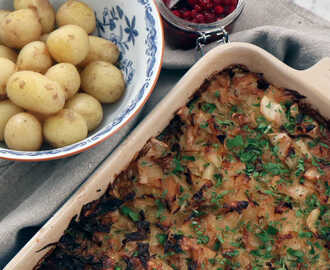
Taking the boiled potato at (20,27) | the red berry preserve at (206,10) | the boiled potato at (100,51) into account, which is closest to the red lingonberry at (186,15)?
the red berry preserve at (206,10)

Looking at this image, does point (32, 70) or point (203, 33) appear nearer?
point (32, 70)

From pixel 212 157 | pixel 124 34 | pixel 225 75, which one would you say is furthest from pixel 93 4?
pixel 212 157

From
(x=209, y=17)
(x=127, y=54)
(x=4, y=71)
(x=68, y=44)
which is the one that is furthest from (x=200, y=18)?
(x=4, y=71)

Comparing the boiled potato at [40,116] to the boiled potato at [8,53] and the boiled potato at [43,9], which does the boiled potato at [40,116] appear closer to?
the boiled potato at [8,53]

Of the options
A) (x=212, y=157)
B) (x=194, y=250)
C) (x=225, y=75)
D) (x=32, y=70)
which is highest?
(x=32, y=70)

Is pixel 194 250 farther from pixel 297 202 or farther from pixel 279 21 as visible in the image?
pixel 279 21

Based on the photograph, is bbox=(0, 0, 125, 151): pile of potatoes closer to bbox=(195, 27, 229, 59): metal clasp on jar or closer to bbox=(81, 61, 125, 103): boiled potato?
bbox=(81, 61, 125, 103): boiled potato
